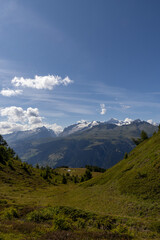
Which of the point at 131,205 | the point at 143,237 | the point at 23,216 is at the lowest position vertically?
the point at 131,205

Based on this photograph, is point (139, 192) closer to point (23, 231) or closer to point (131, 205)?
point (131, 205)

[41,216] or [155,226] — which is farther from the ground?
[155,226]

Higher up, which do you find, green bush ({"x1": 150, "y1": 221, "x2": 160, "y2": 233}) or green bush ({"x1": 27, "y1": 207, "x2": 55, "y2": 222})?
green bush ({"x1": 150, "y1": 221, "x2": 160, "y2": 233})

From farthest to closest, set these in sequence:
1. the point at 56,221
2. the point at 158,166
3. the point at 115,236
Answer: the point at 158,166
the point at 56,221
the point at 115,236

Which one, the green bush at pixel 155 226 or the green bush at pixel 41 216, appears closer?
the green bush at pixel 155 226

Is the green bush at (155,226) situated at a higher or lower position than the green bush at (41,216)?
higher

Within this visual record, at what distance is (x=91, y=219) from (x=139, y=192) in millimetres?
17745

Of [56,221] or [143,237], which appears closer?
[143,237]

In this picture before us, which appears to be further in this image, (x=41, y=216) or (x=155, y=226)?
(x=41, y=216)

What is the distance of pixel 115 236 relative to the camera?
13297 mm

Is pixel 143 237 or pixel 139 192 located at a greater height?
pixel 143 237

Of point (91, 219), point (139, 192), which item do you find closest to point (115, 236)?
point (91, 219)

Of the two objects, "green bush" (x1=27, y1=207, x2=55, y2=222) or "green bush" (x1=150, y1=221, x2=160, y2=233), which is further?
"green bush" (x1=27, y1=207, x2=55, y2=222)

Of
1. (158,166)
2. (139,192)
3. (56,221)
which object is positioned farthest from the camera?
(158,166)
